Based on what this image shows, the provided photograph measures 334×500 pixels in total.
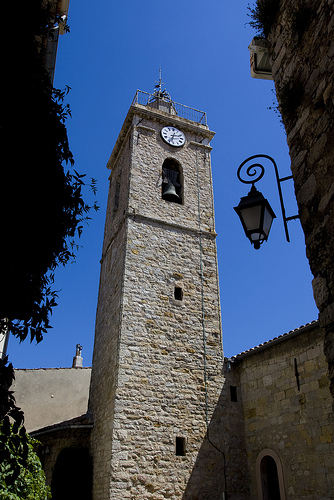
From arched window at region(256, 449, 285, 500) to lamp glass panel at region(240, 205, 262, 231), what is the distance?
7160 millimetres

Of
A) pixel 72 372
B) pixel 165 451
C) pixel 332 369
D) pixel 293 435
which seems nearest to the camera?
pixel 332 369

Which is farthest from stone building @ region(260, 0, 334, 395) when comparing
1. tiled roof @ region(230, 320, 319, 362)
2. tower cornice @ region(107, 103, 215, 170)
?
tower cornice @ region(107, 103, 215, 170)

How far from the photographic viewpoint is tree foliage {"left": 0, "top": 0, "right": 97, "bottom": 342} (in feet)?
9.95

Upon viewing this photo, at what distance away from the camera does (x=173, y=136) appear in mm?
15320

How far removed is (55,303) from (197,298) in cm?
901

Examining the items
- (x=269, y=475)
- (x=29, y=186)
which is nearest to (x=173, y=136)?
(x=269, y=475)

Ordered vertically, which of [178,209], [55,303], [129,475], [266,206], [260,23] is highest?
[178,209]

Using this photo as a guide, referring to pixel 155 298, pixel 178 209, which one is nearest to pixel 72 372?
pixel 155 298

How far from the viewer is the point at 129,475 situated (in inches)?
364

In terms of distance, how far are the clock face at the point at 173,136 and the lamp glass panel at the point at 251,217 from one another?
1130 cm

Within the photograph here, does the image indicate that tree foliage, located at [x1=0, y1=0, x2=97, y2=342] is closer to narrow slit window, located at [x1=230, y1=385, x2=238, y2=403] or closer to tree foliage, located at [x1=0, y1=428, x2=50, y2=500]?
tree foliage, located at [x1=0, y1=428, x2=50, y2=500]

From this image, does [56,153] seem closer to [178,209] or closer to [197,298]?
[197,298]

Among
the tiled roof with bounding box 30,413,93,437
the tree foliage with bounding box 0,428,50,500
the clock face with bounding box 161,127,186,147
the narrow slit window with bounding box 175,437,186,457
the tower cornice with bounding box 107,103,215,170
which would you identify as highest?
the tower cornice with bounding box 107,103,215,170

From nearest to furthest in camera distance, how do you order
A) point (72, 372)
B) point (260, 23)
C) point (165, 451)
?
point (260, 23), point (165, 451), point (72, 372)
